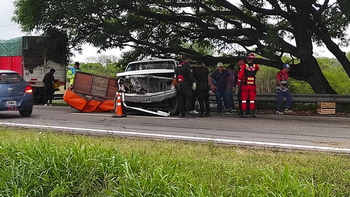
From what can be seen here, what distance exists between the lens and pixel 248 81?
1270cm

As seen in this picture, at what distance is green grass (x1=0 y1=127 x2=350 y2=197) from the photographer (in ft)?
14.6

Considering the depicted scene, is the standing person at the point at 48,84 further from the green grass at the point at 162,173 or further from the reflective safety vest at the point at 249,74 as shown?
the green grass at the point at 162,173

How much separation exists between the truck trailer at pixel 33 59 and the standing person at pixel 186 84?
8635 mm

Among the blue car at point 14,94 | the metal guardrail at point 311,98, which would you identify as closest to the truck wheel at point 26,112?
the blue car at point 14,94

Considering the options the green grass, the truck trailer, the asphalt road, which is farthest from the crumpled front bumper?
the truck trailer

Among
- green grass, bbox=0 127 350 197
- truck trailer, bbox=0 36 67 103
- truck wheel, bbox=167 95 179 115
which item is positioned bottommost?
green grass, bbox=0 127 350 197

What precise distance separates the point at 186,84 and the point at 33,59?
33.4 feet

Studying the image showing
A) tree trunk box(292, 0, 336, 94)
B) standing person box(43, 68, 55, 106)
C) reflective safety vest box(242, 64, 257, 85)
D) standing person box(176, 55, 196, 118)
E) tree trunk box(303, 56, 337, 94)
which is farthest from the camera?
standing person box(43, 68, 55, 106)

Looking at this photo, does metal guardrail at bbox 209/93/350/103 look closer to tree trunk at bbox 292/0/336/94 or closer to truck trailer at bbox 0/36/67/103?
tree trunk at bbox 292/0/336/94

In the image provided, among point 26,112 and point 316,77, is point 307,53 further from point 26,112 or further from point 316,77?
point 26,112

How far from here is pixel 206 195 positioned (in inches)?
170

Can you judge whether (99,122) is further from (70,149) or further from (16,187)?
(16,187)

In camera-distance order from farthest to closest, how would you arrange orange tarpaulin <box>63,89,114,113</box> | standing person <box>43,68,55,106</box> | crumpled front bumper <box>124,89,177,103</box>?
standing person <box>43,68,55,106</box> < orange tarpaulin <box>63,89,114,113</box> < crumpled front bumper <box>124,89,177,103</box>

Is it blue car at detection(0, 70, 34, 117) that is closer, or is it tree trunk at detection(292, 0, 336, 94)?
blue car at detection(0, 70, 34, 117)
